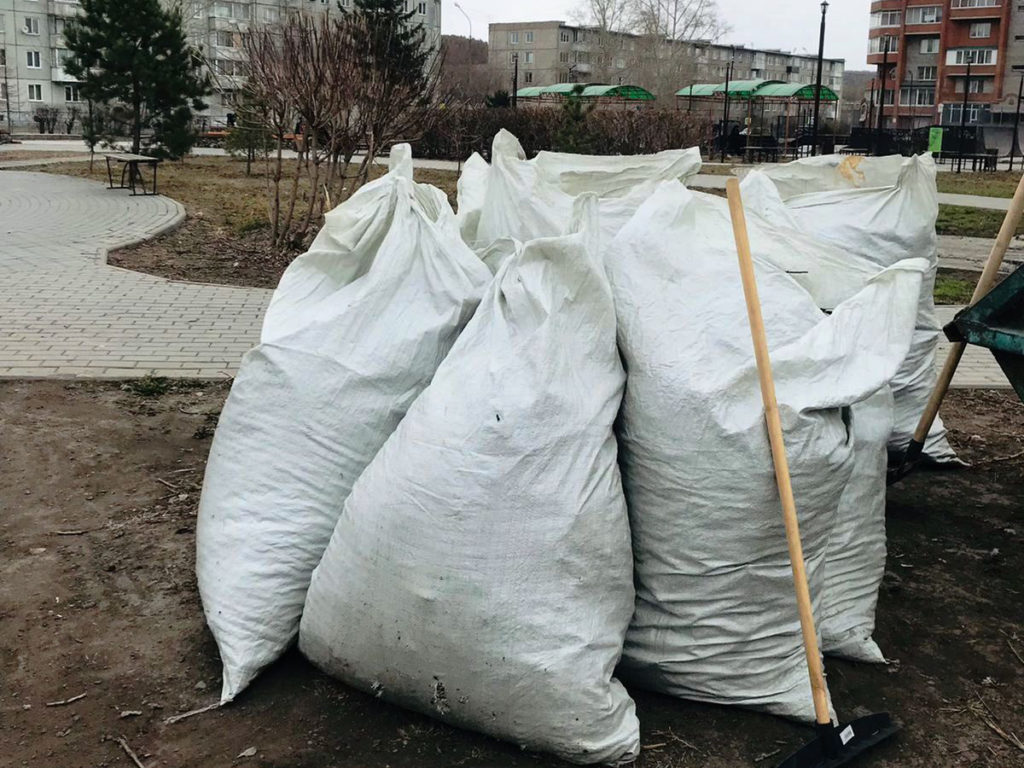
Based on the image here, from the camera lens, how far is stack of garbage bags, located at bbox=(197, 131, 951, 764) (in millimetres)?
2242

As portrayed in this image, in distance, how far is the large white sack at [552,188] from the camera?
3.12m

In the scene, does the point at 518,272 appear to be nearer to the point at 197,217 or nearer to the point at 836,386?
the point at 836,386

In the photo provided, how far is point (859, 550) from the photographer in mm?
2844

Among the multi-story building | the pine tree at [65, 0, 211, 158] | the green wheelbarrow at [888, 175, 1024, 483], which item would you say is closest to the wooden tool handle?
the green wheelbarrow at [888, 175, 1024, 483]

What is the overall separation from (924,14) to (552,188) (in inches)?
2901

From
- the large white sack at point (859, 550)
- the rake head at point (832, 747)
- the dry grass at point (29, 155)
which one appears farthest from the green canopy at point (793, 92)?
the rake head at point (832, 747)

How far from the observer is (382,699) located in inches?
96.7

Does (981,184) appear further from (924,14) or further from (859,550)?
(924,14)

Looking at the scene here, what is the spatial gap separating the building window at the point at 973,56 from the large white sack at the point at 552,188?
67170mm

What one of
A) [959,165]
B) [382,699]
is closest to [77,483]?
[382,699]

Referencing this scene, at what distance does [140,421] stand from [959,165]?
78.2ft

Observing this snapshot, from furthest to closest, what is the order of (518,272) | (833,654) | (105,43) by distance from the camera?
(105,43) → (833,654) → (518,272)

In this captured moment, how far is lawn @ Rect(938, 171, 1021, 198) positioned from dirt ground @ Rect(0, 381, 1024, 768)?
15.7 m

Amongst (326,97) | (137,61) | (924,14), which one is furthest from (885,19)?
(326,97)
